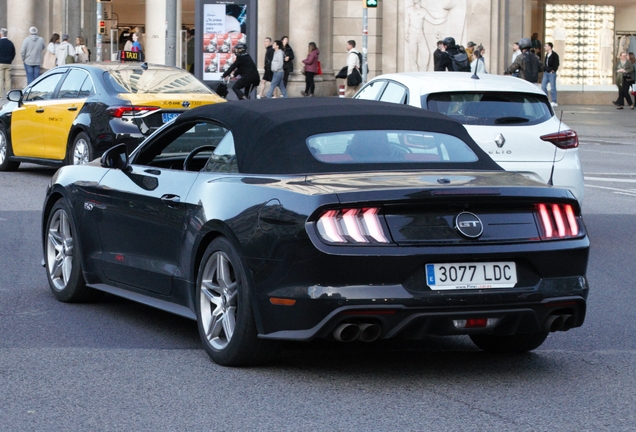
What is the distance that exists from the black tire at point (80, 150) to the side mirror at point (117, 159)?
8.02 metres

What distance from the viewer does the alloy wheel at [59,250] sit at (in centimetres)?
829

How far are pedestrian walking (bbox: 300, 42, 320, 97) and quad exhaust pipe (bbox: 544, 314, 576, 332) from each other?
3026cm

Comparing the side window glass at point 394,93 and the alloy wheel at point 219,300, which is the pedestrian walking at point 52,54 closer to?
the side window glass at point 394,93

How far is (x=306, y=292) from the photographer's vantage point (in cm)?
589

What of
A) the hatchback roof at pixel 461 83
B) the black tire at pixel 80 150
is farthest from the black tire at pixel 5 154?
the hatchback roof at pixel 461 83

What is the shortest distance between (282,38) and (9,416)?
3219cm

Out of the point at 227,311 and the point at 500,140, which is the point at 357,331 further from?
the point at 500,140

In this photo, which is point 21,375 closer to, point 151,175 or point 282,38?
point 151,175

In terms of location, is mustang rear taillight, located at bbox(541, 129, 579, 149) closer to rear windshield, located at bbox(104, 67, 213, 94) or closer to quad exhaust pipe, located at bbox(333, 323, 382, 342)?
rear windshield, located at bbox(104, 67, 213, 94)

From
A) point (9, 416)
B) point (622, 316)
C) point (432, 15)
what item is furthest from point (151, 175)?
point (432, 15)

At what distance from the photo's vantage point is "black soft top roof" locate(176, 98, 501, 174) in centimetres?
660

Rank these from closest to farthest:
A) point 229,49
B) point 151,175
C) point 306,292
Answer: point 306,292 → point 151,175 → point 229,49

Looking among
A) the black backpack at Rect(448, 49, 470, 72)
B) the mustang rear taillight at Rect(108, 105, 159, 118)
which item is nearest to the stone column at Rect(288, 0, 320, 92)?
the black backpack at Rect(448, 49, 470, 72)

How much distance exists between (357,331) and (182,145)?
2.25m
